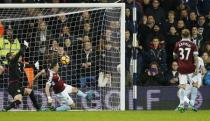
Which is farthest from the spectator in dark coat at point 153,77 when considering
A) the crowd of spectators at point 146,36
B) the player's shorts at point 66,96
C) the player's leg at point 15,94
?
the player's leg at point 15,94

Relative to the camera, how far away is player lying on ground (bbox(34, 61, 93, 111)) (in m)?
16.7

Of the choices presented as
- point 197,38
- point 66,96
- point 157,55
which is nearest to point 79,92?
point 66,96

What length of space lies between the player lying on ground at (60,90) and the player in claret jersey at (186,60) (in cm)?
257

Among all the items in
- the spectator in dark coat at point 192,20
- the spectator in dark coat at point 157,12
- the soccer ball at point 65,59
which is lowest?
the soccer ball at point 65,59

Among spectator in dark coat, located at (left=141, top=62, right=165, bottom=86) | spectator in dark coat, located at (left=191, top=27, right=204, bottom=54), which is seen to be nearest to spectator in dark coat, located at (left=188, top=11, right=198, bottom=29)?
spectator in dark coat, located at (left=191, top=27, right=204, bottom=54)

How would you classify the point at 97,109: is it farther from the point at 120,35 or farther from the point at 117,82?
the point at 120,35

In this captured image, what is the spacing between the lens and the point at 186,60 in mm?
15438

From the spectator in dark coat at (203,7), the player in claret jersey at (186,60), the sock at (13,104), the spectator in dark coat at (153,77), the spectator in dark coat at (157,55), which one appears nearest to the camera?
the player in claret jersey at (186,60)

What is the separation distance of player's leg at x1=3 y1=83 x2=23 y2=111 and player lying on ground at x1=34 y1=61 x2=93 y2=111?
74cm

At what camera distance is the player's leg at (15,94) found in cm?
1614

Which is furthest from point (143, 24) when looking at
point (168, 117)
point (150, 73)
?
point (168, 117)

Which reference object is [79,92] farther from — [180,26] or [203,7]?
[203,7]

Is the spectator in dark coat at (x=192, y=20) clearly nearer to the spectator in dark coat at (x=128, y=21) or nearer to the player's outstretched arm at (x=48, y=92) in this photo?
the spectator in dark coat at (x=128, y=21)

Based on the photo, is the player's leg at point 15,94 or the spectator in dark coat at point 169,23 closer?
the player's leg at point 15,94
